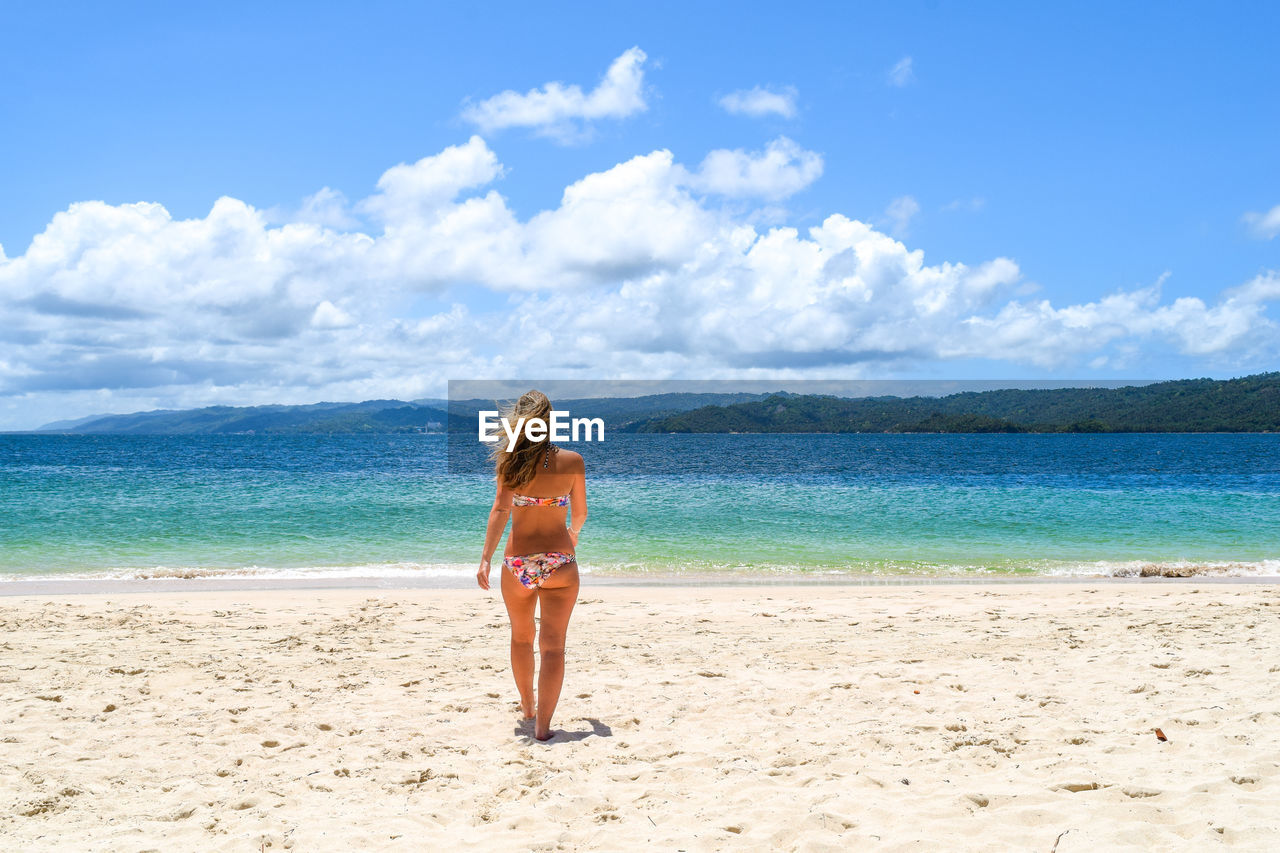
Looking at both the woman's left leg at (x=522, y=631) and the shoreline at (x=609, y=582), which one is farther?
the shoreline at (x=609, y=582)

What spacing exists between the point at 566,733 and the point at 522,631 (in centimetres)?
88

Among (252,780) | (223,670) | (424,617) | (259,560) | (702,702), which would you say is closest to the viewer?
(252,780)

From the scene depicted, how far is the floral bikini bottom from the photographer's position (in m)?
4.80

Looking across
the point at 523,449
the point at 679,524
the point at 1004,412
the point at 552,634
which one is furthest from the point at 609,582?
the point at 1004,412

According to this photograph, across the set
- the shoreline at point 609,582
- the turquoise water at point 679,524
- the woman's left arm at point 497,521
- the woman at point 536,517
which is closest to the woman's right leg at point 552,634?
the woman at point 536,517

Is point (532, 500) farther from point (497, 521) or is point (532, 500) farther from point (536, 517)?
point (497, 521)

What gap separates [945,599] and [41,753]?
10.3 metres

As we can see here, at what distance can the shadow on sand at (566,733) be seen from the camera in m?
5.22

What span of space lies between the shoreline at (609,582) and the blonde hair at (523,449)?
799cm

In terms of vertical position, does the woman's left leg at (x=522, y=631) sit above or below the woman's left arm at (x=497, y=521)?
below

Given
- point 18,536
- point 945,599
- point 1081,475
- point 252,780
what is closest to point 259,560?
point 18,536

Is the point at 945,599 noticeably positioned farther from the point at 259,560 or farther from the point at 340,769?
the point at 259,560

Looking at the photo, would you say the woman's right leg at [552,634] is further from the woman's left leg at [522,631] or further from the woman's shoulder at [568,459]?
the woman's shoulder at [568,459]

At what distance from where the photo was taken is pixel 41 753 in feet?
16.1
